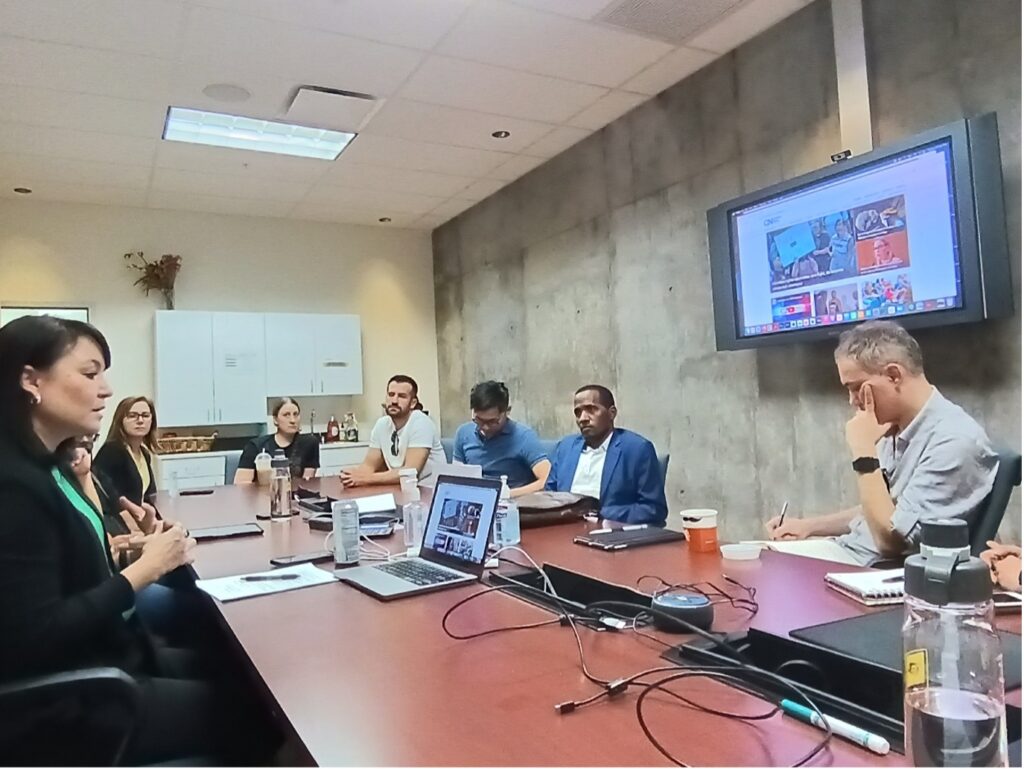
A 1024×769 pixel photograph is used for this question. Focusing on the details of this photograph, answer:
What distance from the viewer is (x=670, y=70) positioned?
12.9 feet

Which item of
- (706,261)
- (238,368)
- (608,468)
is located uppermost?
(706,261)

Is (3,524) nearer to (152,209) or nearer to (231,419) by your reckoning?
(231,419)

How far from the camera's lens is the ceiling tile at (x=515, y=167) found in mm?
5283

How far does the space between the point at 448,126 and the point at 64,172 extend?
9.02 feet

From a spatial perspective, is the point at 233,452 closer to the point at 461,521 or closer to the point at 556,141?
the point at 556,141

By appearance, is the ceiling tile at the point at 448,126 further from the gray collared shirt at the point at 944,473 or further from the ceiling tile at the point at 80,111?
the gray collared shirt at the point at 944,473

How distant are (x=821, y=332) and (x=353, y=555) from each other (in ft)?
7.53

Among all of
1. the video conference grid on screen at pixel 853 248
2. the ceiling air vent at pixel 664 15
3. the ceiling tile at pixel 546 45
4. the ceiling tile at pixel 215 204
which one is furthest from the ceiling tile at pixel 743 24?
the ceiling tile at pixel 215 204

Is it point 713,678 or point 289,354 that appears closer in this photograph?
point 713,678

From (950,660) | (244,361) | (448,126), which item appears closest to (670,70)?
(448,126)

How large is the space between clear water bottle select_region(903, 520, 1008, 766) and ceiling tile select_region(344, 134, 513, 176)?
445 cm

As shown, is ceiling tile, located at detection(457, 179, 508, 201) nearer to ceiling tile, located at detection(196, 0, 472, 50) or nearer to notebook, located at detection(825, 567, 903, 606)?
ceiling tile, located at detection(196, 0, 472, 50)

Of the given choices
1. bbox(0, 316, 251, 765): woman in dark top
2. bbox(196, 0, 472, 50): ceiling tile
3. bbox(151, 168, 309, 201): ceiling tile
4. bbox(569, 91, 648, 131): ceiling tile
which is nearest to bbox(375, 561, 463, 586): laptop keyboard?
bbox(0, 316, 251, 765): woman in dark top

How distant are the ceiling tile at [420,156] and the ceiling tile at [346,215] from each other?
120 cm
